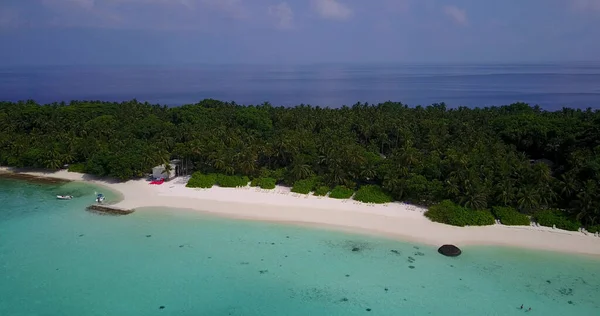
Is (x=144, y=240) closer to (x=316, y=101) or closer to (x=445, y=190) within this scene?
(x=445, y=190)

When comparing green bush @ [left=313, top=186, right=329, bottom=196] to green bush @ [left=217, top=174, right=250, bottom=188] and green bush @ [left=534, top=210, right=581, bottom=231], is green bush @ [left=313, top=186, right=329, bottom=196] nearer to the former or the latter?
green bush @ [left=217, top=174, right=250, bottom=188]

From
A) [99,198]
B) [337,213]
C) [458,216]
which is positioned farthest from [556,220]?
[99,198]

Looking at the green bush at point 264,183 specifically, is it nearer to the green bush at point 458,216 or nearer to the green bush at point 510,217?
the green bush at point 458,216

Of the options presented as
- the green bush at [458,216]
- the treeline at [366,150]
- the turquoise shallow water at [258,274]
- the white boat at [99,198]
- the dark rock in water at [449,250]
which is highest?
the treeline at [366,150]

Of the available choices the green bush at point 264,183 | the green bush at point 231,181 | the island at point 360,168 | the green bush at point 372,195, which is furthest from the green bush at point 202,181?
the green bush at point 372,195

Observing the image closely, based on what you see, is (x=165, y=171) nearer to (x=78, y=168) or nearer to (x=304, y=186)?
(x=78, y=168)

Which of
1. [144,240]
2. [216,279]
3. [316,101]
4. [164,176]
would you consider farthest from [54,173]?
[316,101]

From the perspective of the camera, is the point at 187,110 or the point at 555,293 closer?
the point at 555,293

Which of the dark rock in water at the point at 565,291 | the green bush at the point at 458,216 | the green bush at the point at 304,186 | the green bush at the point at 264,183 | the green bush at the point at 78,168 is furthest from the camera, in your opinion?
the green bush at the point at 78,168
